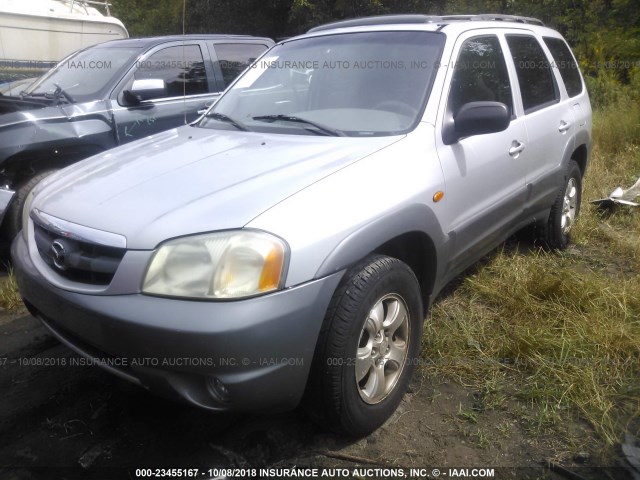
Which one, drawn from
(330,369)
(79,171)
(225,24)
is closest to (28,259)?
(79,171)

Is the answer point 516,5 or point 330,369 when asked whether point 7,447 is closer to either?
point 330,369

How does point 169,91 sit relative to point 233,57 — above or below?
below

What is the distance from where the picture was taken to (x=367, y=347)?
2518 mm

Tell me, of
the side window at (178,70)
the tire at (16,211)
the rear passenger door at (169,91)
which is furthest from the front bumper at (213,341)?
the side window at (178,70)

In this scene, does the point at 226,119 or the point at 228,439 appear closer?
the point at 228,439

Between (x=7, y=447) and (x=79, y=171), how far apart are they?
1.30 metres

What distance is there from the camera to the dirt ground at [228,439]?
96.3 inches

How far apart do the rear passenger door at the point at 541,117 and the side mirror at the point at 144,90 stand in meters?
2.75

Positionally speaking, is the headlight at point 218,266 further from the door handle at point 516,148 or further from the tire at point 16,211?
the tire at point 16,211

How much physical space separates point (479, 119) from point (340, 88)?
2.73 ft

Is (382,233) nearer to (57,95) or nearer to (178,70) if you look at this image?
(57,95)

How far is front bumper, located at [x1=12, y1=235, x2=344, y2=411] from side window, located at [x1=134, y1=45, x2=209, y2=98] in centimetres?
356

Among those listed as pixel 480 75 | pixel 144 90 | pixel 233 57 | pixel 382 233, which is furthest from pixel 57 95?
pixel 382 233

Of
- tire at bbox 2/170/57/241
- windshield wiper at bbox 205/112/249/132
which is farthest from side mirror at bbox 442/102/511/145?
tire at bbox 2/170/57/241
